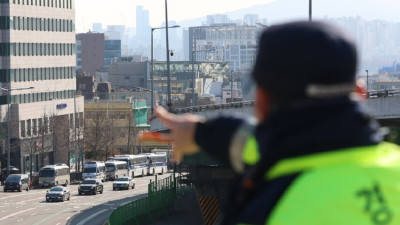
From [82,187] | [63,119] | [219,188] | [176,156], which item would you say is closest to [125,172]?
[63,119]

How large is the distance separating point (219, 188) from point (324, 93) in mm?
42759

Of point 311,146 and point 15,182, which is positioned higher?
point 311,146

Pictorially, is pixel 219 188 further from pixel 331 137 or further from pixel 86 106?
pixel 86 106

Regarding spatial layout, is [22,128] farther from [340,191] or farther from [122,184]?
[340,191]

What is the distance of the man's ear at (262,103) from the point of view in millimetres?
3125

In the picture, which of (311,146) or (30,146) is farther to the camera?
(30,146)

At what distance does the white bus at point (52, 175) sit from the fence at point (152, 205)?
77.1 ft

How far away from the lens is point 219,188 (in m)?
45.7

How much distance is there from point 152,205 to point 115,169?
42.4 m

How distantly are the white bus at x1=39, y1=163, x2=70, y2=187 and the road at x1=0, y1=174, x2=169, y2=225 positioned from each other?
1526mm

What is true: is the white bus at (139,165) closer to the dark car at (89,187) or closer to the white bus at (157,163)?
the white bus at (157,163)

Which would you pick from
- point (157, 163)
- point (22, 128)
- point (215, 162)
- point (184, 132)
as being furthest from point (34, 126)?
point (184, 132)

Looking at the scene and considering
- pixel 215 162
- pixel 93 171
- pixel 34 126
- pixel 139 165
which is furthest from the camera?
pixel 34 126

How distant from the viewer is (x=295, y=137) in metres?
2.99
